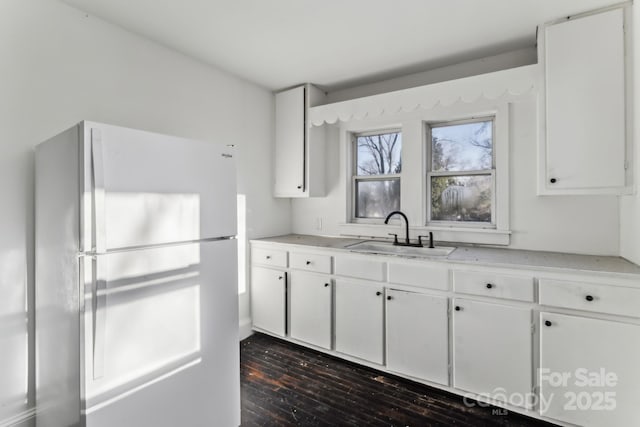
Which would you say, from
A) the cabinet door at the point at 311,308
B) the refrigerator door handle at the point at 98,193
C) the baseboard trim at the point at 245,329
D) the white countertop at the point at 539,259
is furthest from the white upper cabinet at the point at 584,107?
the baseboard trim at the point at 245,329

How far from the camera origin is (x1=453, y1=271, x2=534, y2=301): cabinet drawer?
1936 mm

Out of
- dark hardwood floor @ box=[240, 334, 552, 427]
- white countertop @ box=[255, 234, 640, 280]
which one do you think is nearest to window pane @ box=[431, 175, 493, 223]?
white countertop @ box=[255, 234, 640, 280]

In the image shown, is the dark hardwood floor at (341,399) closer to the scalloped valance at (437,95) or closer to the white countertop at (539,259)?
the white countertop at (539,259)

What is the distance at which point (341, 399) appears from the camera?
2.14 metres

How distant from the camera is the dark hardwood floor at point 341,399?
1941 mm

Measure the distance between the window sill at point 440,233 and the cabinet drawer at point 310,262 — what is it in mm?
666

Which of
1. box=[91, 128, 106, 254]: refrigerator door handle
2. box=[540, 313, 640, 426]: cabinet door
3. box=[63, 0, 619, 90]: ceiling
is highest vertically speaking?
box=[63, 0, 619, 90]: ceiling

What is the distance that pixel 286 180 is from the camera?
131 inches

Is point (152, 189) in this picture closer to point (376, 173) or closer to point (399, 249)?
point (399, 249)

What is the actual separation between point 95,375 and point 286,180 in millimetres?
2362

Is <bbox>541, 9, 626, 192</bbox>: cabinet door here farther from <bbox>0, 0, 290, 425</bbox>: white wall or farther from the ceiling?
<bbox>0, 0, 290, 425</bbox>: white wall

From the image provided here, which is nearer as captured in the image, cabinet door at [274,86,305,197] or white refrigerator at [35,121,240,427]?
white refrigerator at [35,121,240,427]

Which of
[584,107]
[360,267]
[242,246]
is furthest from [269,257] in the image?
[584,107]

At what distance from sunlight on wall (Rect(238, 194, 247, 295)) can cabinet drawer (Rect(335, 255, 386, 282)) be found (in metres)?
0.99
